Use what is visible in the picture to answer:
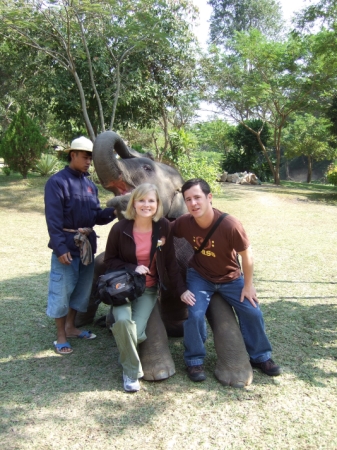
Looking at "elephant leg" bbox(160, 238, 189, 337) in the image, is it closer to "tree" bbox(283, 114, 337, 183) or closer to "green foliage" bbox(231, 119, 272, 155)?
"green foliage" bbox(231, 119, 272, 155)

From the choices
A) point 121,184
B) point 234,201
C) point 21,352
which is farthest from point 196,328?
point 234,201

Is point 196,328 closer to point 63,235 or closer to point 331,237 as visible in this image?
point 63,235

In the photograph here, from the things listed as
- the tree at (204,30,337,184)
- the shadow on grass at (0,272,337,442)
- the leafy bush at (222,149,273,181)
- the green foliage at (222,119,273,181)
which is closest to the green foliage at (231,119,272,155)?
the green foliage at (222,119,273,181)

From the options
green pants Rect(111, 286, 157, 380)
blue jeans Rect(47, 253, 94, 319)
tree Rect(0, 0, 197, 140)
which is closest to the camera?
green pants Rect(111, 286, 157, 380)

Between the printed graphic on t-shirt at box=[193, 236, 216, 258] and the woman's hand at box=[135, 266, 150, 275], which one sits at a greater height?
the printed graphic on t-shirt at box=[193, 236, 216, 258]

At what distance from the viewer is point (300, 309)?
15.4 feet

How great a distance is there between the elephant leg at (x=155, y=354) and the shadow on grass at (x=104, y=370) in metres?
0.07

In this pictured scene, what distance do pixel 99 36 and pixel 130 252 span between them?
1020cm

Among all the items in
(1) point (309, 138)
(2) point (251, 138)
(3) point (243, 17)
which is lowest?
(2) point (251, 138)

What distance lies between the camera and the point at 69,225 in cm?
341

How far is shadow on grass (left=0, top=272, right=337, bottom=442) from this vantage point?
8.77 feet

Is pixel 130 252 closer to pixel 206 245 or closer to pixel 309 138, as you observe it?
pixel 206 245

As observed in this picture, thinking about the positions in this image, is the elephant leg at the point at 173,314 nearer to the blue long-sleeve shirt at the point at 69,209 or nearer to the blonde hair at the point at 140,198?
the blue long-sleeve shirt at the point at 69,209

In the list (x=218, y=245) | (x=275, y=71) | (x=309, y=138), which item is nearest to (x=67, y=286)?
(x=218, y=245)
